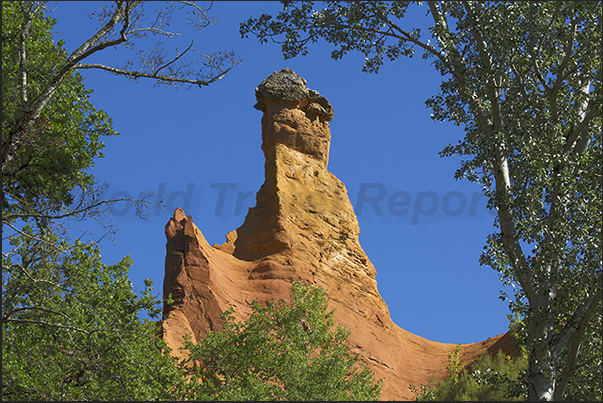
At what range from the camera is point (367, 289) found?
40.8 metres

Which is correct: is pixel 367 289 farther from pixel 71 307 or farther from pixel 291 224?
pixel 71 307

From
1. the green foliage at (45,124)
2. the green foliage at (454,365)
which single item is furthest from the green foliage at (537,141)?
the green foliage at (454,365)

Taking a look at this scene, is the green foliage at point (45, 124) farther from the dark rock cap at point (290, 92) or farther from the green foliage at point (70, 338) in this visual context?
the dark rock cap at point (290, 92)

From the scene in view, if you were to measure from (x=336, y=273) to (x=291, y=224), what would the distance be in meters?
3.61

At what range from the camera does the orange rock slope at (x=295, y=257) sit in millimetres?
32562

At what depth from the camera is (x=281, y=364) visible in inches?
904

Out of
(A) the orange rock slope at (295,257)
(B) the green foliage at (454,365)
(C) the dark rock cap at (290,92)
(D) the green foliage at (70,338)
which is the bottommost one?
(D) the green foliage at (70,338)

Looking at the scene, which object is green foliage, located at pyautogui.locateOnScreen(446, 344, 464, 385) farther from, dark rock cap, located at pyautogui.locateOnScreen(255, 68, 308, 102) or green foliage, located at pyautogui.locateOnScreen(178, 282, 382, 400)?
dark rock cap, located at pyautogui.locateOnScreen(255, 68, 308, 102)

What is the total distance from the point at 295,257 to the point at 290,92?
436 inches

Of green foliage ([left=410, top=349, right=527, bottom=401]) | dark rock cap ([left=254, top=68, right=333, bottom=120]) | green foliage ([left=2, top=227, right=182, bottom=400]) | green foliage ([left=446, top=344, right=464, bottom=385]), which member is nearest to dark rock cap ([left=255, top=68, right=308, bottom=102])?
dark rock cap ([left=254, top=68, right=333, bottom=120])

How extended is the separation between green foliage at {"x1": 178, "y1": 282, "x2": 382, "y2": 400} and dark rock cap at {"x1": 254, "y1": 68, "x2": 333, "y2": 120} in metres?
17.8

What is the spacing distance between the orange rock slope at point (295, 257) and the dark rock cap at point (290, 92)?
0.20 ft

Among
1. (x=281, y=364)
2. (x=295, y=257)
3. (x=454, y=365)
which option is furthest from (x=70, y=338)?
(x=454, y=365)

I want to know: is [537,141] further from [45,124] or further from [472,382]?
[472,382]
